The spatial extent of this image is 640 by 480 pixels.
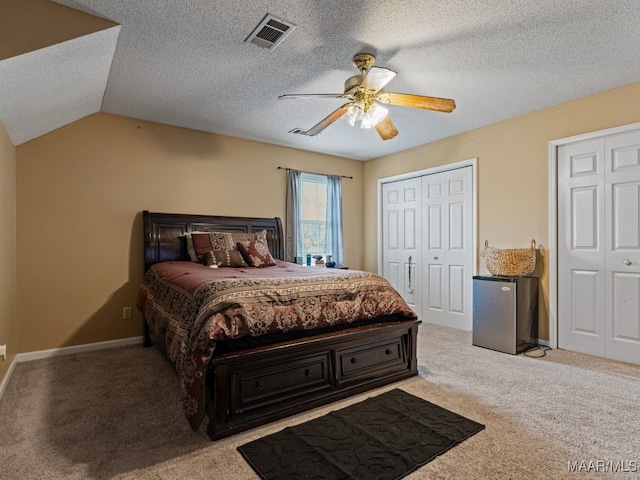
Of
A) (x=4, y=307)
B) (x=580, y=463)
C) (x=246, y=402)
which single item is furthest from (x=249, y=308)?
(x=4, y=307)

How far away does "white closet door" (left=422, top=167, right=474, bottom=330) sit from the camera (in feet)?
14.9

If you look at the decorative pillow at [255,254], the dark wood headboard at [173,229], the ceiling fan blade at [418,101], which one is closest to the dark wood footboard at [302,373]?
the decorative pillow at [255,254]

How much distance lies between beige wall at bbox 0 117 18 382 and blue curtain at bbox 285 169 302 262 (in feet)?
9.83

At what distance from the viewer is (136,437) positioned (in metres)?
2.00

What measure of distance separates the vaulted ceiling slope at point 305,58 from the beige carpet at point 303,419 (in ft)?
6.98

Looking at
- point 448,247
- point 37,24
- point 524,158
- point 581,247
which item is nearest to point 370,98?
point 37,24

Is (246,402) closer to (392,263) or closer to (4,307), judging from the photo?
(4,307)

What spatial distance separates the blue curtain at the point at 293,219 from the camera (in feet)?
16.6

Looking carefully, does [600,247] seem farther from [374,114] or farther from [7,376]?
[7,376]

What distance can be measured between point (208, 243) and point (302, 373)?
214 centimetres

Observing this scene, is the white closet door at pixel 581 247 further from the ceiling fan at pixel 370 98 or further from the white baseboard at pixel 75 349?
the white baseboard at pixel 75 349

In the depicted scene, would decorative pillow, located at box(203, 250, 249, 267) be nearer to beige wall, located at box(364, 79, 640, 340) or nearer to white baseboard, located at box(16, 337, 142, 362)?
white baseboard, located at box(16, 337, 142, 362)

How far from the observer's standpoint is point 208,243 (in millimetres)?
3891

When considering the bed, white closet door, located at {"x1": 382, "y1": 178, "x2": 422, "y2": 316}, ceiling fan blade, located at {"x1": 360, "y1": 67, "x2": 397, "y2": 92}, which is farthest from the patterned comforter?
white closet door, located at {"x1": 382, "y1": 178, "x2": 422, "y2": 316}
